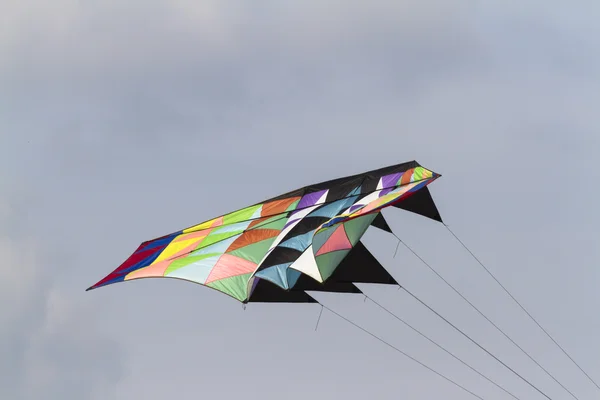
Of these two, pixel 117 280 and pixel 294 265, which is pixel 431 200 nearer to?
pixel 294 265

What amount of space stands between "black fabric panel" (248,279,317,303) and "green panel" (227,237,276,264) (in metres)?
1.19

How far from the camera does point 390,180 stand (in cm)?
4134

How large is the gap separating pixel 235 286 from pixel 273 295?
348 cm

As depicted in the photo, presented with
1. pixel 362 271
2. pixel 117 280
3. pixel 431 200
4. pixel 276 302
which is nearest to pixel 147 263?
pixel 117 280

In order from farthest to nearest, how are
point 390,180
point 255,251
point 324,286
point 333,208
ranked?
point 324,286, point 333,208, point 255,251, point 390,180

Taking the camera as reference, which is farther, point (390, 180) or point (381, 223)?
point (381, 223)

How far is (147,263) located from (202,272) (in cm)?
424

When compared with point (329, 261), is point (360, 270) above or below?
above

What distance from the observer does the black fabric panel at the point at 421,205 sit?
135ft

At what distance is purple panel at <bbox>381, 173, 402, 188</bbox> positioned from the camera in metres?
41.0

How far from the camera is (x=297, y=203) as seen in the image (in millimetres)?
44031

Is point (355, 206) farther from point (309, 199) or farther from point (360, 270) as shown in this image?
point (309, 199)

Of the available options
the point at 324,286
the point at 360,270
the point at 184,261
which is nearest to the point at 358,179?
the point at 360,270

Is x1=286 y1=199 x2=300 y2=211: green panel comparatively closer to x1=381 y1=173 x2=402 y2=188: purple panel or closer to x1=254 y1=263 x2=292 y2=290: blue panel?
x1=381 y1=173 x2=402 y2=188: purple panel
